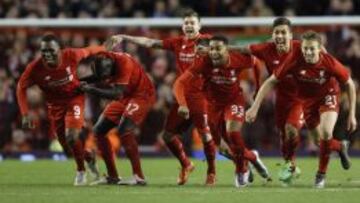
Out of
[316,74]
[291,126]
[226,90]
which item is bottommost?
[291,126]

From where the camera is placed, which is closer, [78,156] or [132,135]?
[132,135]

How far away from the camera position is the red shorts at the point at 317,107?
14716mm

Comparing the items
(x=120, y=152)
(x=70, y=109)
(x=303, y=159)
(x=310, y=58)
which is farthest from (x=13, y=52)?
(x=310, y=58)

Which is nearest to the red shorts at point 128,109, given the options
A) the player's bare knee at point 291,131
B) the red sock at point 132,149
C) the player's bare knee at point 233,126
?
the red sock at point 132,149

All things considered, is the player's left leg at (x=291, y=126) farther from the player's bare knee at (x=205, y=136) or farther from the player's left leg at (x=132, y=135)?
the player's left leg at (x=132, y=135)

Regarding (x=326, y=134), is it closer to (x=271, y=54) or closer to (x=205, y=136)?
(x=271, y=54)

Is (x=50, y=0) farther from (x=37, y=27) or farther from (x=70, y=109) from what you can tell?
(x=70, y=109)

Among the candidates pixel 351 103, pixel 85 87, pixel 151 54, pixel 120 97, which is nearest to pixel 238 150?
pixel 351 103

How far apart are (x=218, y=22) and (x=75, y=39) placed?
136 inches

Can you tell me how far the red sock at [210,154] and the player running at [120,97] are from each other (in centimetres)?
98

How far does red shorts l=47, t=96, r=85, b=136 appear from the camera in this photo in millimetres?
15445

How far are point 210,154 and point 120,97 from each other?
1.54m

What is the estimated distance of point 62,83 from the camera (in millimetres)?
15469

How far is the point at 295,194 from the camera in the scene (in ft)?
43.6
